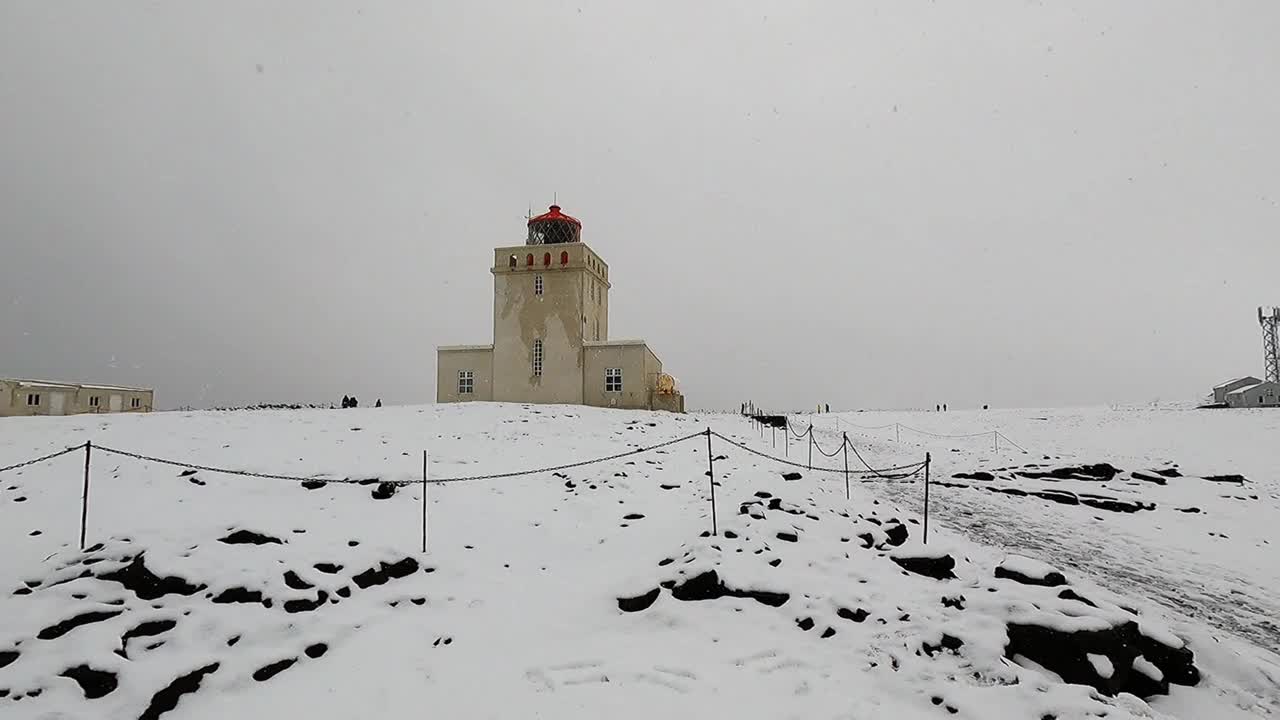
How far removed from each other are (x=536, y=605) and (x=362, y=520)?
4729 millimetres

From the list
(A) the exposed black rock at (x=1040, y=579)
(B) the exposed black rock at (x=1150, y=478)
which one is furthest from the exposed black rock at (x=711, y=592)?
(B) the exposed black rock at (x=1150, y=478)

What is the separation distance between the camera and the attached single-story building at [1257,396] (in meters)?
46.9

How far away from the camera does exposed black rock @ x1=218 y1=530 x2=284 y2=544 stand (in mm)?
9055

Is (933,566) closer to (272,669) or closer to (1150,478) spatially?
(272,669)

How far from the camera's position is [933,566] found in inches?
338

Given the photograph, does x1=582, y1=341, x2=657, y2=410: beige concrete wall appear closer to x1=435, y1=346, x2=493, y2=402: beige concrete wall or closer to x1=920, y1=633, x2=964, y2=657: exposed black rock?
x1=435, y1=346, x2=493, y2=402: beige concrete wall

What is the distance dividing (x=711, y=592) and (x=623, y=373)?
22225 mm

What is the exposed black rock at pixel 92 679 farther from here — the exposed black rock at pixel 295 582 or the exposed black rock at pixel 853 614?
the exposed black rock at pixel 853 614

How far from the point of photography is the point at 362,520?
424 inches

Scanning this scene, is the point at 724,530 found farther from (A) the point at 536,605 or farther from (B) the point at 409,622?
(B) the point at 409,622

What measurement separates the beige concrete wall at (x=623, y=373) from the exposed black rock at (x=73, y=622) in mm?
23439

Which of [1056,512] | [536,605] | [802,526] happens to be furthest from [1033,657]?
[1056,512]

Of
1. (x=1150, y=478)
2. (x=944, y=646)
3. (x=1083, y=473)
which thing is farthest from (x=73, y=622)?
(x=1150, y=478)

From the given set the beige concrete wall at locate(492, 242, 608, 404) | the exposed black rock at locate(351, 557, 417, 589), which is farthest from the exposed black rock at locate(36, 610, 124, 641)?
the beige concrete wall at locate(492, 242, 608, 404)
